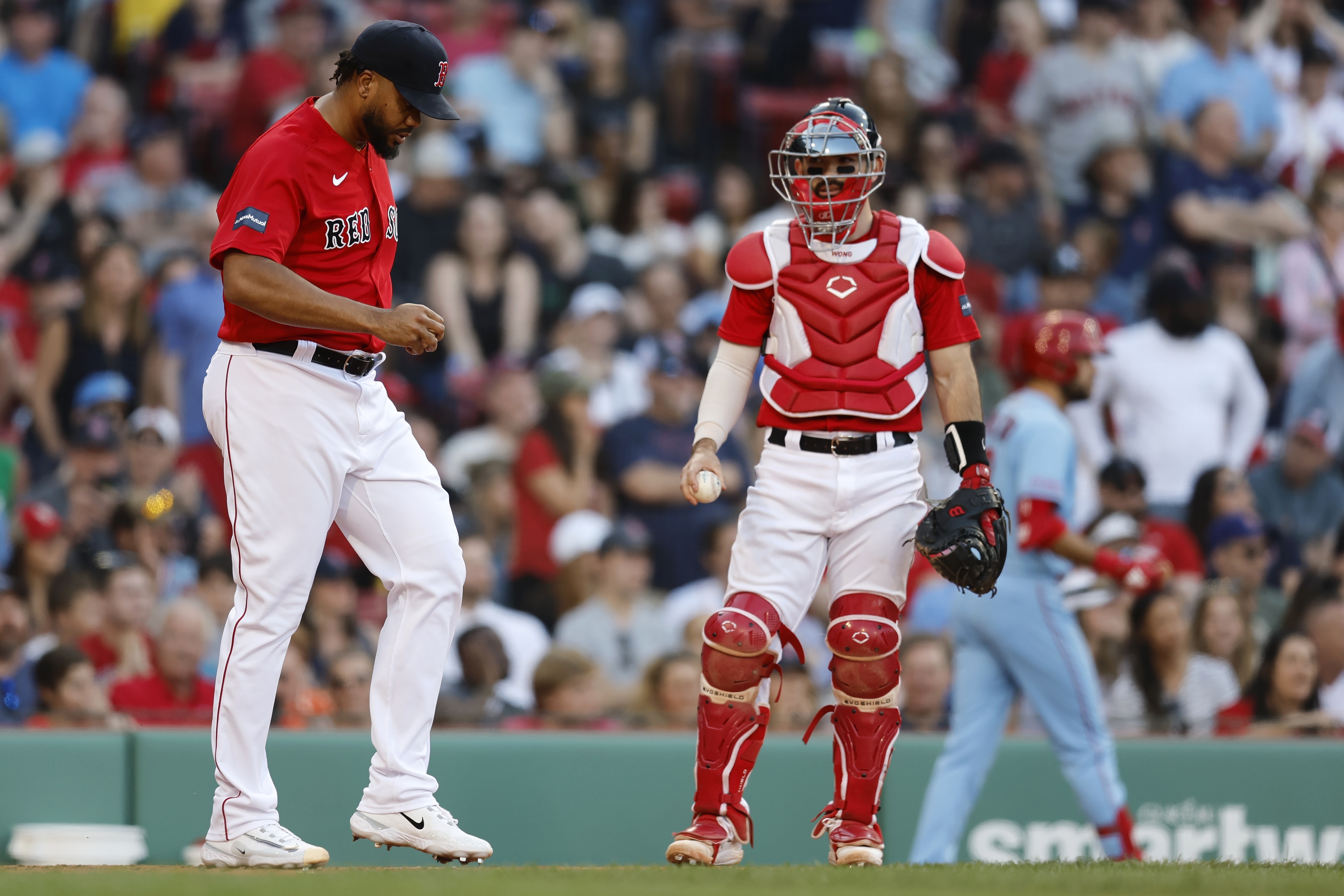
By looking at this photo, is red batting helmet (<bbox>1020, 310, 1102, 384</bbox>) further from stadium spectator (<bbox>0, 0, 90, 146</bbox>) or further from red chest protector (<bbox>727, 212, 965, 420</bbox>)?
stadium spectator (<bbox>0, 0, 90, 146</bbox>)

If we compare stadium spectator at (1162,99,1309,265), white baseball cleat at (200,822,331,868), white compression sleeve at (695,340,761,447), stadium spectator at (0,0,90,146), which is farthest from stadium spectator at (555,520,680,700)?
stadium spectator at (0,0,90,146)

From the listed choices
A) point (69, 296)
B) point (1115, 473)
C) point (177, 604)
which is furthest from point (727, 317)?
point (69, 296)

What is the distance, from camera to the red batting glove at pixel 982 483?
523cm

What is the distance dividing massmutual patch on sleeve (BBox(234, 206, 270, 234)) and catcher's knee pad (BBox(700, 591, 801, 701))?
→ 5.69 ft

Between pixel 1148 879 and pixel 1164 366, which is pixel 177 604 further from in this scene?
pixel 1164 366

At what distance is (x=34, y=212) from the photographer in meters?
10.9

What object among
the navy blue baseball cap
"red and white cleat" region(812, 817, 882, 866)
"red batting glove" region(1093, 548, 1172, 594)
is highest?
the navy blue baseball cap

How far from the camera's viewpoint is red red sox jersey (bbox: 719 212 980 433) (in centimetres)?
533

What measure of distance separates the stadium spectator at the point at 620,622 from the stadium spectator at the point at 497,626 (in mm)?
160

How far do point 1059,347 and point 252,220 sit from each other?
3.76 m

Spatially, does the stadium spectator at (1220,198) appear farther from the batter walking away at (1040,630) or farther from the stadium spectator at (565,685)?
the stadium spectator at (565,685)

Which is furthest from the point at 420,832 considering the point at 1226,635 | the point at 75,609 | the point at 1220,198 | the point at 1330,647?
the point at 1220,198

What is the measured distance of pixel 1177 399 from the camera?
10078 mm

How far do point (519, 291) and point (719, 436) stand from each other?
5671 mm
